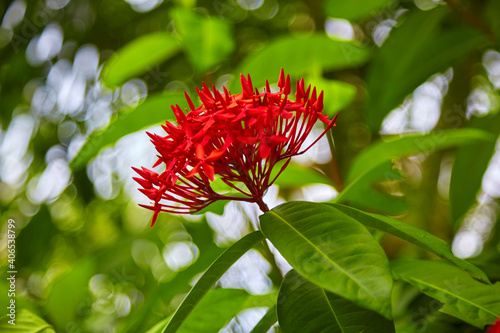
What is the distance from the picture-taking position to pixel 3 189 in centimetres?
190

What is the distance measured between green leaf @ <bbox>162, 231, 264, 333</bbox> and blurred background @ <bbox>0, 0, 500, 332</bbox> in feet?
0.77

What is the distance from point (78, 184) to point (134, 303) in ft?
1.45

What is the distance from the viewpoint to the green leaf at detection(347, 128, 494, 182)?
2.66ft

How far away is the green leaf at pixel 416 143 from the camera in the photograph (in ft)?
2.66

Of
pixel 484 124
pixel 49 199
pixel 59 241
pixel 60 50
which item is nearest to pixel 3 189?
pixel 59 241

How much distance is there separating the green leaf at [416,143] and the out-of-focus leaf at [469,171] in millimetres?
248

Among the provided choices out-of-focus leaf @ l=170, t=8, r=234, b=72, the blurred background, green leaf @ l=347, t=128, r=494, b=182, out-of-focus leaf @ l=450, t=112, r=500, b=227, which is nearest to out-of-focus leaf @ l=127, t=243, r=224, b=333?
the blurred background

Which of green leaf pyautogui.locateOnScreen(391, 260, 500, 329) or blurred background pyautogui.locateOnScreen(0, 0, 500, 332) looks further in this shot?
blurred background pyautogui.locateOnScreen(0, 0, 500, 332)

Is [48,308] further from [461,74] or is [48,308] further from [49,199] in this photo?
[461,74]

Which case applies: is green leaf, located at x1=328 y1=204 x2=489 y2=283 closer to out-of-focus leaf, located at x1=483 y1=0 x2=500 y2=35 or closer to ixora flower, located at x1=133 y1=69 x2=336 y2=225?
ixora flower, located at x1=133 y1=69 x2=336 y2=225

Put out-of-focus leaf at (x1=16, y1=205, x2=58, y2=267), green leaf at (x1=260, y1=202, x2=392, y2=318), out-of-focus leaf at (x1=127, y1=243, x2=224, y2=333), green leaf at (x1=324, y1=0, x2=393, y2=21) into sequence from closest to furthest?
green leaf at (x1=260, y1=202, x2=392, y2=318) → out-of-focus leaf at (x1=127, y1=243, x2=224, y2=333) → green leaf at (x1=324, y1=0, x2=393, y2=21) → out-of-focus leaf at (x1=16, y1=205, x2=58, y2=267)

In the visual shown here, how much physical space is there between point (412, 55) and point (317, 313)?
783 millimetres

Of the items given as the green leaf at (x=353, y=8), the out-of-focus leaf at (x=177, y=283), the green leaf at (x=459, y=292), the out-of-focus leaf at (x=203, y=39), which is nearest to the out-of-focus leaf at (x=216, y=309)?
the out-of-focus leaf at (x=177, y=283)

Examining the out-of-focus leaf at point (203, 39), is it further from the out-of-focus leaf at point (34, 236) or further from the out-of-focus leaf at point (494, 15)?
the out-of-focus leaf at point (34, 236)
